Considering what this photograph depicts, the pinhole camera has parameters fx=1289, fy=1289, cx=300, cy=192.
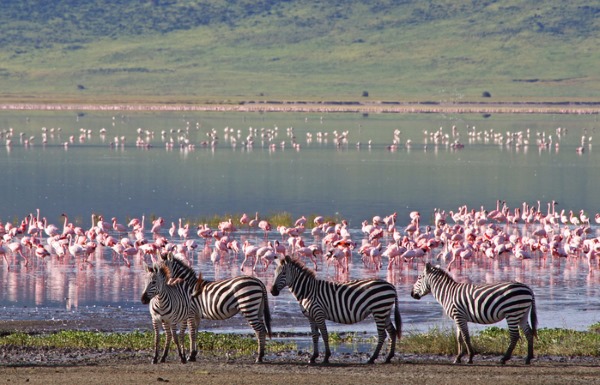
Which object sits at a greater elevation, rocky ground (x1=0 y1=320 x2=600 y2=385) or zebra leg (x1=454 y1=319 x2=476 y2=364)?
zebra leg (x1=454 y1=319 x2=476 y2=364)

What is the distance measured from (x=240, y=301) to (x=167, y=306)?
0.88m

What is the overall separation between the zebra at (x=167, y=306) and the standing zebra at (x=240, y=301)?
21 cm

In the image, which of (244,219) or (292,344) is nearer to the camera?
(292,344)

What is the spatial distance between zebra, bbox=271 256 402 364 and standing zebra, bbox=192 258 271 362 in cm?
24

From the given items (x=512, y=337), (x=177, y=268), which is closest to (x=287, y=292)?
(x=177, y=268)

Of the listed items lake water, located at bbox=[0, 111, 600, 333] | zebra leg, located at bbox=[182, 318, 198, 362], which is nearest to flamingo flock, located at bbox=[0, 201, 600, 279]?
lake water, located at bbox=[0, 111, 600, 333]

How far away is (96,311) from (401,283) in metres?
6.27

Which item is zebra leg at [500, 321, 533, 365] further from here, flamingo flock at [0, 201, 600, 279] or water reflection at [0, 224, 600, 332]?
flamingo flock at [0, 201, 600, 279]

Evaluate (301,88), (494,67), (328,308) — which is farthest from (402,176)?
(494,67)

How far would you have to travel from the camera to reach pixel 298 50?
161 metres

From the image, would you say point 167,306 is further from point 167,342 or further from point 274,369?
point 274,369

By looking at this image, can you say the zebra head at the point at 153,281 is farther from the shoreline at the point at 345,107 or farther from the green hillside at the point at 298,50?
the green hillside at the point at 298,50

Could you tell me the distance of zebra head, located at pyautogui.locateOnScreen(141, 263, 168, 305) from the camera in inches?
583

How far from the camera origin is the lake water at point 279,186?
72.0ft
